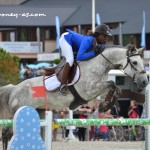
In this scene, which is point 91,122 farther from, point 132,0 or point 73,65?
point 132,0

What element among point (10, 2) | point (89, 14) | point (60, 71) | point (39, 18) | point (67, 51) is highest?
point (10, 2)

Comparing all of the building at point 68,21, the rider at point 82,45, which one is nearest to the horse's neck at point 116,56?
the rider at point 82,45

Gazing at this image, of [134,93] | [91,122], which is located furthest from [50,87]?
[134,93]

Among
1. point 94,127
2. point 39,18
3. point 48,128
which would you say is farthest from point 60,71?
point 39,18

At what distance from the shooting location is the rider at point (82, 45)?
8945 mm

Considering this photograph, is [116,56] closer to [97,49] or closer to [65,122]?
[97,49]

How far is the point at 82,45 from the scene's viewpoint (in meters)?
8.88

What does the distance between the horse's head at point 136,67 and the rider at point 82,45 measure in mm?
403

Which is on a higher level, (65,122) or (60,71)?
(60,71)

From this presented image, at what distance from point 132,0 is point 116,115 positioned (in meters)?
32.3

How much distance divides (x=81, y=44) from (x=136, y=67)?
2.45 ft

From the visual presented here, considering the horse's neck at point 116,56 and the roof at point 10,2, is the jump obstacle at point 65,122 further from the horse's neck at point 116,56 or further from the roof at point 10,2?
the roof at point 10,2

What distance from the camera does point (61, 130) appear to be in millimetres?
16891

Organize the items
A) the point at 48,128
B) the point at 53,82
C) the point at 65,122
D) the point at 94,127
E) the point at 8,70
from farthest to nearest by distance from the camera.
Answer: the point at 8,70
the point at 94,127
the point at 53,82
the point at 65,122
the point at 48,128
